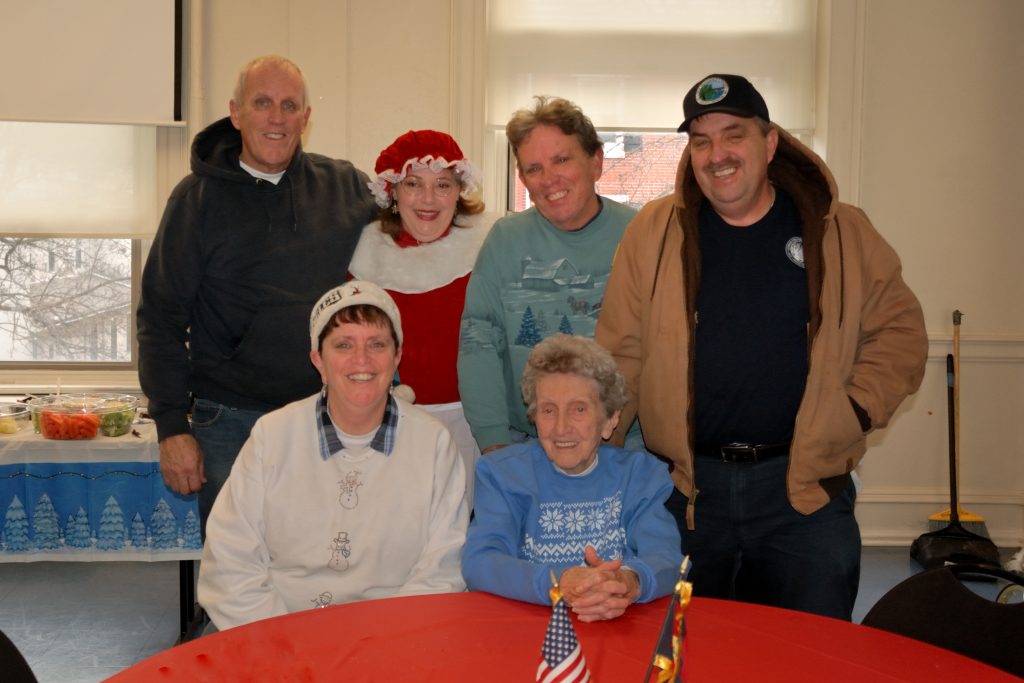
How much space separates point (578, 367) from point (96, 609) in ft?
9.66

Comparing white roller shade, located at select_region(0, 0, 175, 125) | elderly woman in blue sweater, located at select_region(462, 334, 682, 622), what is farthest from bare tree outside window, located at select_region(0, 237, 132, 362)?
elderly woman in blue sweater, located at select_region(462, 334, 682, 622)

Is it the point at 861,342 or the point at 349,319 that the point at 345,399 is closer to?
the point at 349,319

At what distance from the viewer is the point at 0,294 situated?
516 centimetres

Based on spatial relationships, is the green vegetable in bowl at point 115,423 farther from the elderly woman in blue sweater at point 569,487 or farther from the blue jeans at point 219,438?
the elderly woman in blue sweater at point 569,487

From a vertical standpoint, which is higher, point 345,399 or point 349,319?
point 349,319

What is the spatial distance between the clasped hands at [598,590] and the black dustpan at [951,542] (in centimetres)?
339

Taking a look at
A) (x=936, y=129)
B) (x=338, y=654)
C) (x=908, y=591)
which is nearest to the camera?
(x=338, y=654)

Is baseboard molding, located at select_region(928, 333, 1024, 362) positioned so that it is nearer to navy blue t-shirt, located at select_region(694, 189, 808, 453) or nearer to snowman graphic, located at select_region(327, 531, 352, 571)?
navy blue t-shirt, located at select_region(694, 189, 808, 453)

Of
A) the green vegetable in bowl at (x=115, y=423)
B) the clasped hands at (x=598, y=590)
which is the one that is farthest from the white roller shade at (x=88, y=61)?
A: the clasped hands at (x=598, y=590)

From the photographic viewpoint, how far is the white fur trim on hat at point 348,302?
7.36 ft

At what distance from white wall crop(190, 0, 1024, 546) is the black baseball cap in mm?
2799

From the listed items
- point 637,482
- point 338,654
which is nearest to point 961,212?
point 637,482

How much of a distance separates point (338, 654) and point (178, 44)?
13.3 feet

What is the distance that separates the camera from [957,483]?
198 inches
